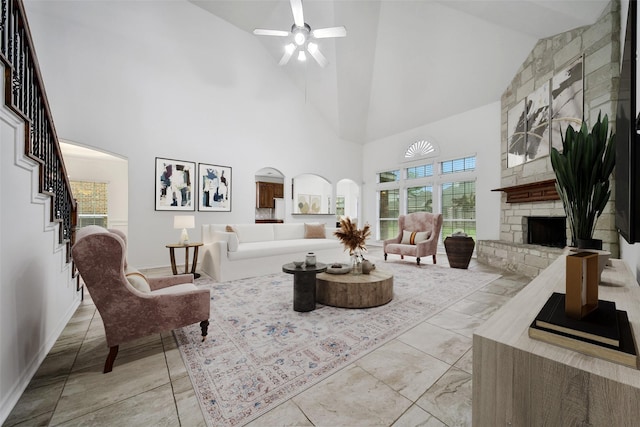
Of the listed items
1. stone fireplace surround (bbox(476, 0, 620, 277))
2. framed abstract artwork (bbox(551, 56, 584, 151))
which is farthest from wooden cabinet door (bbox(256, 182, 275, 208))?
framed abstract artwork (bbox(551, 56, 584, 151))

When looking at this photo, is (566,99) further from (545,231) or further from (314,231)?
(314,231)

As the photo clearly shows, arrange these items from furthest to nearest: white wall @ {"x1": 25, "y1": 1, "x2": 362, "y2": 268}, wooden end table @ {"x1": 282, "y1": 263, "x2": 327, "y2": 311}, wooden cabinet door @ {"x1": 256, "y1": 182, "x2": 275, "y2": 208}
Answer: wooden cabinet door @ {"x1": 256, "y1": 182, "x2": 275, "y2": 208} → white wall @ {"x1": 25, "y1": 1, "x2": 362, "y2": 268} → wooden end table @ {"x1": 282, "y1": 263, "x2": 327, "y2": 311}

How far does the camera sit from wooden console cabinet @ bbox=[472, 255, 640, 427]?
56cm

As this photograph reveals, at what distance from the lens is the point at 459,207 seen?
621 centimetres

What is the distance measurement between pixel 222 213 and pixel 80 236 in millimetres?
4186

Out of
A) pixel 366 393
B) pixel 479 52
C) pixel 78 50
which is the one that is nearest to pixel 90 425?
pixel 366 393

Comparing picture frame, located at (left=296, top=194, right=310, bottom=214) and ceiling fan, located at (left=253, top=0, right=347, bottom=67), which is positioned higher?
ceiling fan, located at (left=253, top=0, right=347, bottom=67)

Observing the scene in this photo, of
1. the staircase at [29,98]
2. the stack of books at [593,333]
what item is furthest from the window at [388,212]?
the staircase at [29,98]

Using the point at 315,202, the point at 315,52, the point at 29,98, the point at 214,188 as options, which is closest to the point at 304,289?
the point at 29,98

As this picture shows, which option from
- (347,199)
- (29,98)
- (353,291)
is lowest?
(353,291)

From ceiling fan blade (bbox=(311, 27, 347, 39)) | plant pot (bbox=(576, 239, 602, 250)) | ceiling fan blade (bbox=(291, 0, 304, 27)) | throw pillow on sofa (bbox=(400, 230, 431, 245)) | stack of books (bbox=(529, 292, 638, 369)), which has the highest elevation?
ceiling fan blade (bbox=(291, 0, 304, 27))

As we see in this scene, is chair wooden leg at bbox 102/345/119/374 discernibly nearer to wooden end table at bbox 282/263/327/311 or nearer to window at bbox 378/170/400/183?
wooden end table at bbox 282/263/327/311

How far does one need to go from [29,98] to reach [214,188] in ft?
12.2

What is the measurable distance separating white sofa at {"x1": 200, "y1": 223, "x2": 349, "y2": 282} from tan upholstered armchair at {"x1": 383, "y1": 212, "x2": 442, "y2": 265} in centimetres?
117
